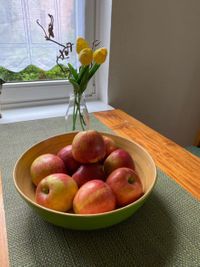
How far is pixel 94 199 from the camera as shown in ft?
1.37

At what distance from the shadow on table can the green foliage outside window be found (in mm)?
898

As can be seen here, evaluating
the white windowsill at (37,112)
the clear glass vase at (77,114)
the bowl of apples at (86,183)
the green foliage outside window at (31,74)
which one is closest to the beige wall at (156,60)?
the white windowsill at (37,112)

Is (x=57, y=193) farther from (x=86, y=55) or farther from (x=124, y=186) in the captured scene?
(x=86, y=55)

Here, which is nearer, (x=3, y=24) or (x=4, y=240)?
(x=4, y=240)

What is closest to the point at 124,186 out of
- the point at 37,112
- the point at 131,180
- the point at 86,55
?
the point at 131,180

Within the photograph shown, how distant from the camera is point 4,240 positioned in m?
0.45

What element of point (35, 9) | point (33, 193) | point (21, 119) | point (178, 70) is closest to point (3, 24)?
point (35, 9)

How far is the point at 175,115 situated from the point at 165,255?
1355 millimetres

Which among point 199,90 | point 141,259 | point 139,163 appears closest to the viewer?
point 141,259

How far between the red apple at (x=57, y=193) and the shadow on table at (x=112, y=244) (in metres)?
0.07

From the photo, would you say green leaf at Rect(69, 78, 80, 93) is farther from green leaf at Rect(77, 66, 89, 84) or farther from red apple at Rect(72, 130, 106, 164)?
red apple at Rect(72, 130, 106, 164)

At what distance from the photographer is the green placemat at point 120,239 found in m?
0.41

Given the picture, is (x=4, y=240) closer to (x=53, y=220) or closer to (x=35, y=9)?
(x=53, y=220)

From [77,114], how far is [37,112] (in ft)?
1.59
